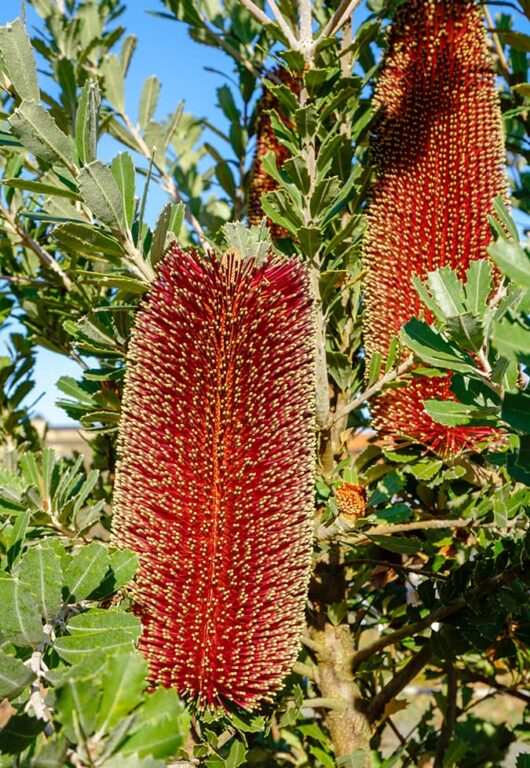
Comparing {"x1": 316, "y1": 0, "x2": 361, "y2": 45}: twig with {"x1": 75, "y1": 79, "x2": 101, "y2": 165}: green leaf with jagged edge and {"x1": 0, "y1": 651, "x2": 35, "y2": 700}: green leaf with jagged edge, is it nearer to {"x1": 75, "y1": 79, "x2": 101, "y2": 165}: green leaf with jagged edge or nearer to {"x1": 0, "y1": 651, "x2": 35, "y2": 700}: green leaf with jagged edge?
{"x1": 75, "y1": 79, "x2": 101, "y2": 165}: green leaf with jagged edge

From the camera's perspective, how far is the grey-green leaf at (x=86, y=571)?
0.73m

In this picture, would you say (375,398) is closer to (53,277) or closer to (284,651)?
(284,651)

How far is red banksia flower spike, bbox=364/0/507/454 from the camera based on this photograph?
1.13m

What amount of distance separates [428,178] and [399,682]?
851 mm

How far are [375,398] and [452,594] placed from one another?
0.32 metres

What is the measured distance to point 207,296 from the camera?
0.93 meters

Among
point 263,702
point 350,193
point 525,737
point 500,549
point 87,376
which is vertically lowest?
point 525,737

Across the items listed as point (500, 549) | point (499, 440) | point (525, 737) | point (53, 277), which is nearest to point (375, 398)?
point (499, 440)

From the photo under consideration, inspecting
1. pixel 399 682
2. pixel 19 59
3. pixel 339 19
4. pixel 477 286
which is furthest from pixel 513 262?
pixel 399 682

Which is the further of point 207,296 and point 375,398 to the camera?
point 375,398

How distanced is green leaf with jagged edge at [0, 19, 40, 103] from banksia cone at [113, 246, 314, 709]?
0.90ft

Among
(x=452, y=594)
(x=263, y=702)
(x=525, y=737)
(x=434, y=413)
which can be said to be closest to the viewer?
(x=434, y=413)

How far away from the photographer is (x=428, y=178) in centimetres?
117

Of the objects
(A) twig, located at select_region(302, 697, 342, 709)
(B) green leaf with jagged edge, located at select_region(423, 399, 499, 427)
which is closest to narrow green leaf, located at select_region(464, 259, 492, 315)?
(B) green leaf with jagged edge, located at select_region(423, 399, 499, 427)
